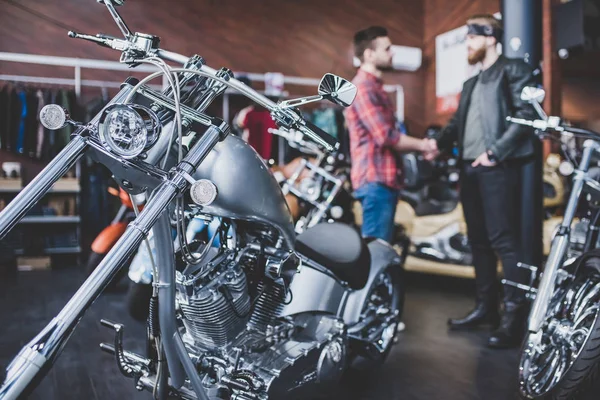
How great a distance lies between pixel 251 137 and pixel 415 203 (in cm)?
210

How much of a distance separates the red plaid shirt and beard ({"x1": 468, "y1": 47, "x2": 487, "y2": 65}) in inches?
22.8

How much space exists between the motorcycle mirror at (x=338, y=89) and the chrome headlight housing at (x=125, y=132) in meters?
0.45

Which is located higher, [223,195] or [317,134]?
[317,134]

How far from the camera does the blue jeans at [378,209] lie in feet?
9.76

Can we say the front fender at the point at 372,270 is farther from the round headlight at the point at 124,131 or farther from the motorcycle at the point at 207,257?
the round headlight at the point at 124,131

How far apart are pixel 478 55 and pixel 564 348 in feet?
5.88

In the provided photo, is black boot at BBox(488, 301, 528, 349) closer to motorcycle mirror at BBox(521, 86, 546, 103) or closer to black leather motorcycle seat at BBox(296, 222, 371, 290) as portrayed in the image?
black leather motorcycle seat at BBox(296, 222, 371, 290)

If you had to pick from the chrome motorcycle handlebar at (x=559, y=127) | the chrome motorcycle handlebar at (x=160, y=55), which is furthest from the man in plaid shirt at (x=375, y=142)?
the chrome motorcycle handlebar at (x=160, y=55)

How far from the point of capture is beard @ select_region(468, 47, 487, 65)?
312 centimetres

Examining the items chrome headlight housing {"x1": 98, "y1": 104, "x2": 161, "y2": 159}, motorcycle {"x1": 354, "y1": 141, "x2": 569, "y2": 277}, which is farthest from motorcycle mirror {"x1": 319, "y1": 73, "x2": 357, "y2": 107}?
motorcycle {"x1": 354, "y1": 141, "x2": 569, "y2": 277}

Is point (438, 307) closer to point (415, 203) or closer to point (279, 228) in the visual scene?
Answer: point (415, 203)

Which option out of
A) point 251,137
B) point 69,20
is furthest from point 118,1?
point 69,20

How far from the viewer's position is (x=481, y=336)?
10.2 ft

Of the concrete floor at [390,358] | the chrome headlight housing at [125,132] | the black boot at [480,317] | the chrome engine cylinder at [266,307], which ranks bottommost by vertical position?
the concrete floor at [390,358]
